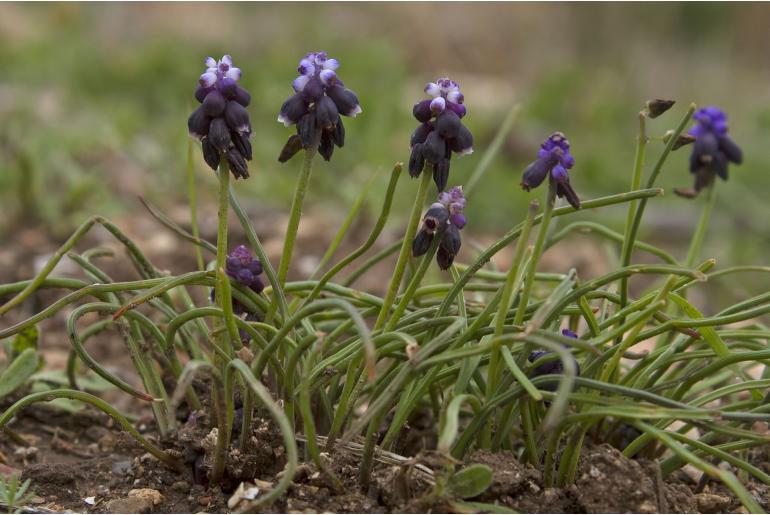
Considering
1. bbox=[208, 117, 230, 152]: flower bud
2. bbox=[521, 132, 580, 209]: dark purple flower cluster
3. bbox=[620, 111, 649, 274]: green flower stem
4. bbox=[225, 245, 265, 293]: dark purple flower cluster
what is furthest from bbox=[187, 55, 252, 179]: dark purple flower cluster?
bbox=[620, 111, 649, 274]: green flower stem

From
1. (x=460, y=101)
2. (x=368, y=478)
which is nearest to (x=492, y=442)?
(x=368, y=478)

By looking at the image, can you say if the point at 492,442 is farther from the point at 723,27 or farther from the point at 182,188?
the point at 723,27

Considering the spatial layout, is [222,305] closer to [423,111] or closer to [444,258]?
[444,258]

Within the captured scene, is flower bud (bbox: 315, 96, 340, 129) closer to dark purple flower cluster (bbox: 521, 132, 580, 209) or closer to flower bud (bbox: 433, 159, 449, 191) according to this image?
flower bud (bbox: 433, 159, 449, 191)

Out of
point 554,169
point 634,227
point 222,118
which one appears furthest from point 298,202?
point 634,227

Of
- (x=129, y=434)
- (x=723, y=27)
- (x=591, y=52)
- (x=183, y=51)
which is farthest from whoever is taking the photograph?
(x=591, y=52)

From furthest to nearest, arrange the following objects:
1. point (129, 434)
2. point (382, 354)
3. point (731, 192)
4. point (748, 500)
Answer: point (731, 192), point (129, 434), point (382, 354), point (748, 500)

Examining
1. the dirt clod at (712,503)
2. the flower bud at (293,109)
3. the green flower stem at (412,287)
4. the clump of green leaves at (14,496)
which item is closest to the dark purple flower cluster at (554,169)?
the green flower stem at (412,287)
